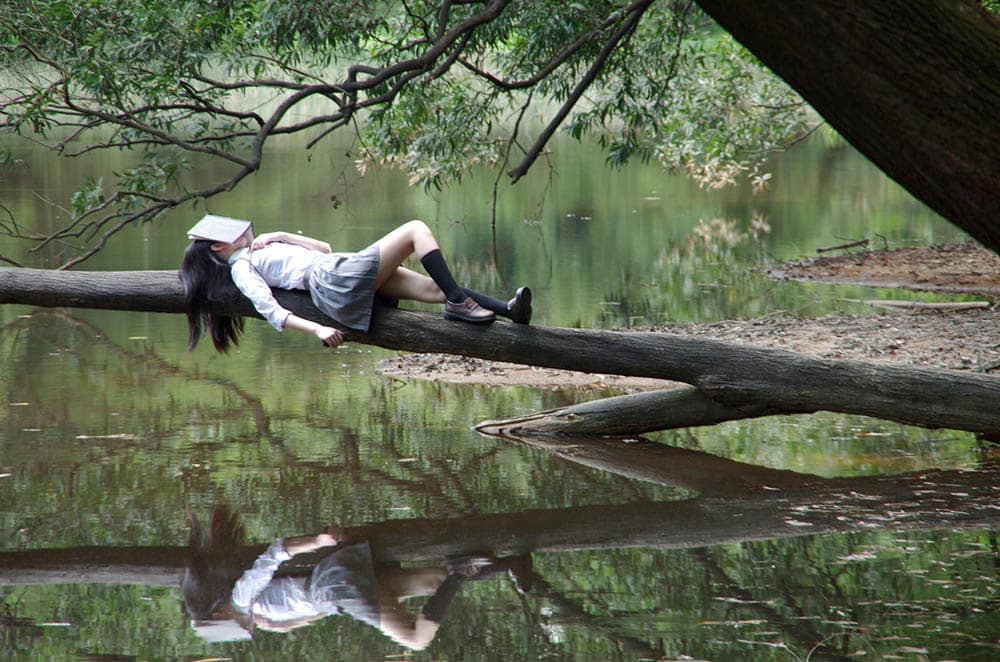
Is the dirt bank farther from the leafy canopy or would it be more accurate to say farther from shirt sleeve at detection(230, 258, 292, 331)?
shirt sleeve at detection(230, 258, 292, 331)

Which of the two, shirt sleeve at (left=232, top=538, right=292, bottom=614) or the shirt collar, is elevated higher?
the shirt collar

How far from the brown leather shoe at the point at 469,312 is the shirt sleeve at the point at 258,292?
3.12ft

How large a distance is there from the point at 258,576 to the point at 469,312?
2071mm

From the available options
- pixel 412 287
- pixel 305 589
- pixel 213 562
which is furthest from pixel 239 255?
pixel 305 589

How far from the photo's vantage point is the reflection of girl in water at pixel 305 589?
15.7 ft

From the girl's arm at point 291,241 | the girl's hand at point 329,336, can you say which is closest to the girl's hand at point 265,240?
the girl's arm at point 291,241

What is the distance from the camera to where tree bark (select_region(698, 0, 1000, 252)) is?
2646 millimetres

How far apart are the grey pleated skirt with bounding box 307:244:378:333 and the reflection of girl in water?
1332 mm

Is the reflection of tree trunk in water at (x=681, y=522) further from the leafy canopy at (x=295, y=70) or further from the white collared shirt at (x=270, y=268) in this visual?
the leafy canopy at (x=295, y=70)

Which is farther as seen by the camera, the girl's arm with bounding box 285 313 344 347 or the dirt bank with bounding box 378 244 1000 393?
the dirt bank with bounding box 378 244 1000 393

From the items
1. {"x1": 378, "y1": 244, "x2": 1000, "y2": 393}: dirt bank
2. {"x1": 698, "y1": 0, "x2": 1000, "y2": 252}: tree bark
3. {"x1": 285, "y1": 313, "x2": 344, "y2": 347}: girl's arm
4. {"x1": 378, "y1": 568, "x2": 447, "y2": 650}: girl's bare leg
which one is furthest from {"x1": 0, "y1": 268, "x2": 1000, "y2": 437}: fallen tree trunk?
{"x1": 698, "y1": 0, "x2": 1000, "y2": 252}: tree bark

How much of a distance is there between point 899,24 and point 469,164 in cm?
1095

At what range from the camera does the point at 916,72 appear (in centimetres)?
A: 266

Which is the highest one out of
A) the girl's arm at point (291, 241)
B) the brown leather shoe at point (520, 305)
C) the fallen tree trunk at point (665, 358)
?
the girl's arm at point (291, 241)
